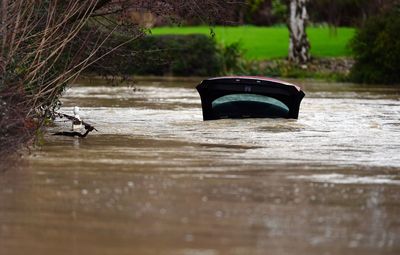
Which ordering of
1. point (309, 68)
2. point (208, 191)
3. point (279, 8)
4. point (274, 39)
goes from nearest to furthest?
point (208, 191)
point (309, 68)
point (274, 39)
point (279, 8)

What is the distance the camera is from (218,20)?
24281 mm

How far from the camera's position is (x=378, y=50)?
44312mm

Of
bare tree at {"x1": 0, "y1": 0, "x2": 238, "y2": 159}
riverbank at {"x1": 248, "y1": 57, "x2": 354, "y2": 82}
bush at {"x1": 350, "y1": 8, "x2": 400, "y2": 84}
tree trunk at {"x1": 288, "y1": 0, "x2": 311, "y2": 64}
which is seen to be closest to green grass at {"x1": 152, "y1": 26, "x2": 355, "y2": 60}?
riverbank at {"x1": 248, "y1": 57, "x2": 354, "y2": 82}

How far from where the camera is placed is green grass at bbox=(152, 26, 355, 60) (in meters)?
55.3

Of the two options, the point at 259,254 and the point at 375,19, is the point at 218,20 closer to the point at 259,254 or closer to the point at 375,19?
the point at 259,254

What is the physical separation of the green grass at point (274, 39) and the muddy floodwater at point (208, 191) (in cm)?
3003

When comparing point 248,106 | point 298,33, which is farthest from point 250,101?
point 298,33

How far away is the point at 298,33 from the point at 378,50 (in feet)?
26.2

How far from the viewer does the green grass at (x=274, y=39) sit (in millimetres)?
55347

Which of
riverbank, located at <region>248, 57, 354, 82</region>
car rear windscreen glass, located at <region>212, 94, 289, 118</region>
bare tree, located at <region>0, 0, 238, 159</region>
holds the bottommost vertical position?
riverbank, located at <region>248, 57, 354, 82</region>

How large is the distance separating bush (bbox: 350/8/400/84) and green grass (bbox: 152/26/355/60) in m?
5.11

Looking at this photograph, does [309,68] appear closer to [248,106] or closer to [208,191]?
[248,106]

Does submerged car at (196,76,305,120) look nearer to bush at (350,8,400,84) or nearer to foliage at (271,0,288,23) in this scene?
bush at (350,8,400,84)

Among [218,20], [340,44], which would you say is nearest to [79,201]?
[218,20]
